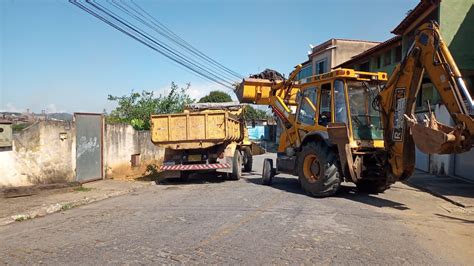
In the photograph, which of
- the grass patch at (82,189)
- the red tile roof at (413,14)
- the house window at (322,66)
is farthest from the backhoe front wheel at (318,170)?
the house window at (322,66)

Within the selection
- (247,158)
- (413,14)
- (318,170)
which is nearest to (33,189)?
(318,170)

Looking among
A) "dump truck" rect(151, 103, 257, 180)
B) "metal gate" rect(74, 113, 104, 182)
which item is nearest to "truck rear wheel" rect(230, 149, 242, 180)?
"dump truck" rect(151, 103, 257, 180)

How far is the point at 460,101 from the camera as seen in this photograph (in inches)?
343

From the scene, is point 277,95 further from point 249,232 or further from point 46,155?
point 249,232

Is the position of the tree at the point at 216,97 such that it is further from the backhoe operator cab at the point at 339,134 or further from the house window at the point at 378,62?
the backhoe operator cab at the point at 339,134

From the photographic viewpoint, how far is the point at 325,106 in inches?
459

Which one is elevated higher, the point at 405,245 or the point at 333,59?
the point at 333,59

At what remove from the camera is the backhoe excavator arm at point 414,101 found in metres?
8.59

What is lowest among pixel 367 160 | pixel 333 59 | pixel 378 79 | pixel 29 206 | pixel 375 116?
pixel 29 206

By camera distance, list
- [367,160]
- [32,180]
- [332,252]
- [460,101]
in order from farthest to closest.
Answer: [32,180]
[367,160]
[460,101]
[332,252]

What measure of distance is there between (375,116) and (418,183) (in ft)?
15.6

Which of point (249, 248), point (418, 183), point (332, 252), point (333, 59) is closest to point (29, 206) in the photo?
point (249, 248)

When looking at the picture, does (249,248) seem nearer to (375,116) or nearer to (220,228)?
(220,228)

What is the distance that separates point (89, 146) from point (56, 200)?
433 centimetres
